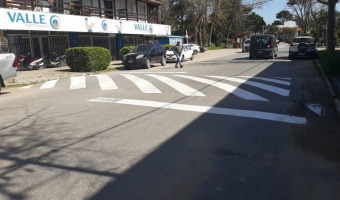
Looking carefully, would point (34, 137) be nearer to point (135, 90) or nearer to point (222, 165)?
point (222, 165)

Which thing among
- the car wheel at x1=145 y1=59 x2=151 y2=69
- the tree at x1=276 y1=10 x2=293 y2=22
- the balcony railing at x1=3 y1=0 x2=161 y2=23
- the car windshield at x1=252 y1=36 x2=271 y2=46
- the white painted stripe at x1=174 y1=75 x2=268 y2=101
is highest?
the tree at x1=276 y1=10 x2=293 y2=22

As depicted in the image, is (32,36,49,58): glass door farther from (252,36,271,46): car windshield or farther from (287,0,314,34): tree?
(287,0,314,34): tree

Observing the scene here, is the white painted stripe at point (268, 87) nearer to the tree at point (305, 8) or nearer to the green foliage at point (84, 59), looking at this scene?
the green foliage at point (84, 59)

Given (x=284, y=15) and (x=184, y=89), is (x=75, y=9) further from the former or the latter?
(x=284, y=15)

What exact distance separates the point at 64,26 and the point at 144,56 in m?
5.66

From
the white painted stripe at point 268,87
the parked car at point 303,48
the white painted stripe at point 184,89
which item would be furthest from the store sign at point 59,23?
the parked car at point 303,48

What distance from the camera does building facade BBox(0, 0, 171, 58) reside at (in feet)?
70.7

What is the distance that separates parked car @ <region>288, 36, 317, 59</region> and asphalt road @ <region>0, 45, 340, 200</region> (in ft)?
52.0

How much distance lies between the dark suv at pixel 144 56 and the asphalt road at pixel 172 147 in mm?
12679

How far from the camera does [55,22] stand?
23594 mm

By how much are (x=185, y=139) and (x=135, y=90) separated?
6.43m

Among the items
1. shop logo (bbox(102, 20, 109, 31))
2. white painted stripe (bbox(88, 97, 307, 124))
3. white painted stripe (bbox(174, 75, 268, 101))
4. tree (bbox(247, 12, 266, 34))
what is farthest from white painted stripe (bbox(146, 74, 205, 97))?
tree (bbox(247, 12, 266, 34))

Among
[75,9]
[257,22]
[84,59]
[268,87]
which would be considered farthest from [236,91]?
[257,22]

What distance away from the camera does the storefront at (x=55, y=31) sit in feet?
68.6
